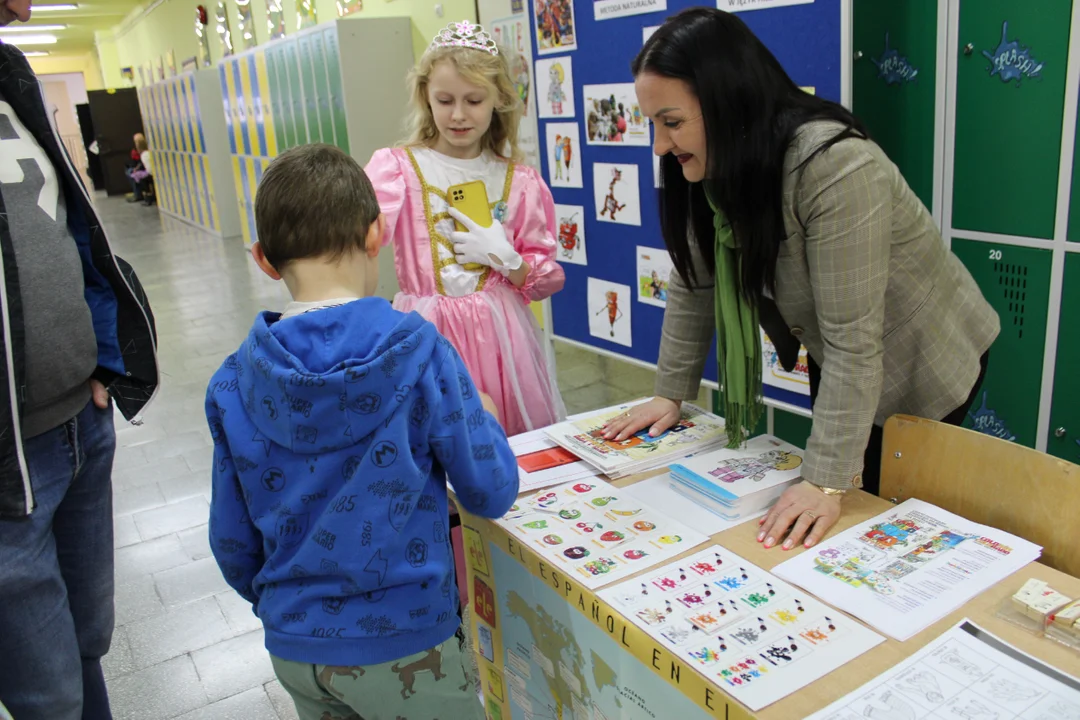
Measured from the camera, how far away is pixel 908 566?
43.7 inches

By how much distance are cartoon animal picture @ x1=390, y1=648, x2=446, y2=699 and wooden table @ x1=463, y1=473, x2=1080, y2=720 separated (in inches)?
7.4

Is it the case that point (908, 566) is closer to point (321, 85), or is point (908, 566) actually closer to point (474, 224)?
point (474, 224)

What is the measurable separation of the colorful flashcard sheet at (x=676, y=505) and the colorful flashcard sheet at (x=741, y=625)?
0.29ft

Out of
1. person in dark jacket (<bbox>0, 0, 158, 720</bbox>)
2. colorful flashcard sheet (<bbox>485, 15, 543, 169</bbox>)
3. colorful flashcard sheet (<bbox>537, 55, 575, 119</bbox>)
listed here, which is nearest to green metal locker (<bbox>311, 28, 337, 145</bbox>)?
colorful flashcard sheet (<bbox>485, 15, 543, 169</bbox>)

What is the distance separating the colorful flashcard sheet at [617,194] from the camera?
3061 mm

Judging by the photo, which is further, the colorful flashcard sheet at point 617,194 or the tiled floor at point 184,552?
the colorful flashcard sheet at point 617,194

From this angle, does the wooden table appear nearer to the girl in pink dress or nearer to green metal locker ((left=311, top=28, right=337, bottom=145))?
the girl in pink dress

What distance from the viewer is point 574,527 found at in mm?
1295

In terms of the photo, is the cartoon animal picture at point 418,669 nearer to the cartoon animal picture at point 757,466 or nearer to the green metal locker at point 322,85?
the cartoon animal picture at point 757,466

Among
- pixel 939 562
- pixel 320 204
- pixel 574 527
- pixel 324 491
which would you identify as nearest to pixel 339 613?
pixel 324 491

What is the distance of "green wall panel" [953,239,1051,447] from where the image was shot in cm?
200

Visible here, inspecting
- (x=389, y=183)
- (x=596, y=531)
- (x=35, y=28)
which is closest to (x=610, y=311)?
(x=389, y=183)

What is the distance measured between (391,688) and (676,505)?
0.52 metres

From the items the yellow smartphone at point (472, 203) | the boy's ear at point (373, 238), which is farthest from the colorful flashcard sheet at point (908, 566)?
the yellow smartphone at point (472, 203)
